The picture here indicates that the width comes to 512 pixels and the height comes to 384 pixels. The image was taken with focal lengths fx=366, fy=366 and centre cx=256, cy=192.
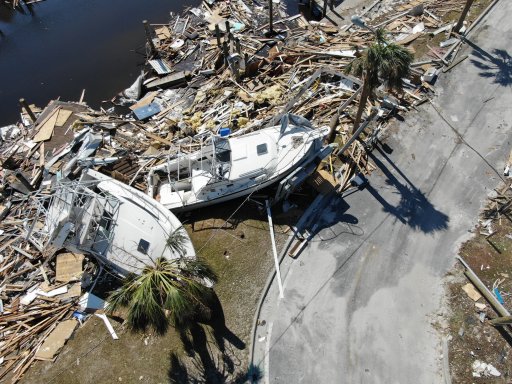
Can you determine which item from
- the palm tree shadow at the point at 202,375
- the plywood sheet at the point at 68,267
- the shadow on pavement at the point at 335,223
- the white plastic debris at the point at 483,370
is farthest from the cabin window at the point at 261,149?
the white plastic debris at the point at 483,370

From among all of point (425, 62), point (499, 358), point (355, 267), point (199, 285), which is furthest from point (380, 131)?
point (199, 285)

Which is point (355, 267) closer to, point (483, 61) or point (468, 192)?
point (468, 192)

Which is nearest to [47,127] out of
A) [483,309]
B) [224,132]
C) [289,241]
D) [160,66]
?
[160,66]

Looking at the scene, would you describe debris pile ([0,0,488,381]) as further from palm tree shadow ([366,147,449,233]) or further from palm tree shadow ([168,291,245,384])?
palm tree shadow ([168,291,245,384])

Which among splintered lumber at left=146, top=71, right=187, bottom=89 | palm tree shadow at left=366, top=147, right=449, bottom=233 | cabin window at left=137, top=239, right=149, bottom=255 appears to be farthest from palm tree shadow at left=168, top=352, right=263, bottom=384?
splintered lumber at left=146, top=71, right=187, bottom=89

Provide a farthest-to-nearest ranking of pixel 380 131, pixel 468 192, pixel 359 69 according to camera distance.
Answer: pixel 380 131, pixel 468 192, pixel 359 69

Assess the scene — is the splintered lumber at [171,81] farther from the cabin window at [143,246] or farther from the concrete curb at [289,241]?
the cabin window at [143,246]
